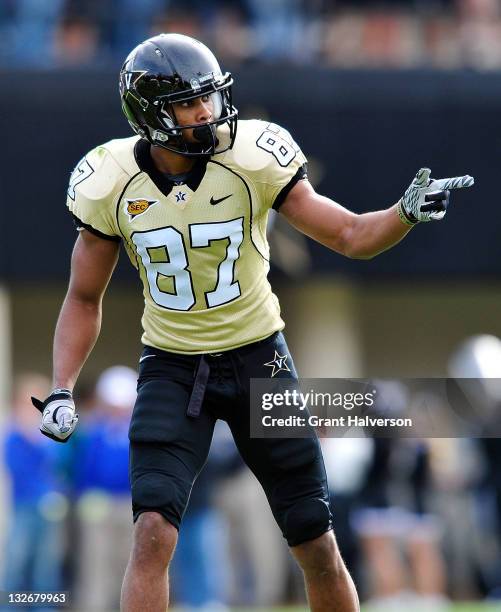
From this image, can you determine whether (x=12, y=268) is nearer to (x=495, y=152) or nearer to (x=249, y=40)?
(x=249, y=40)

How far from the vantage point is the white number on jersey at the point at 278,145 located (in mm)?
5082

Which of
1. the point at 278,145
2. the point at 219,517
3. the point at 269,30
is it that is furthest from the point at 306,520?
the point at 269,30

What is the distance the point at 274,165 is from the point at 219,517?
270 inches

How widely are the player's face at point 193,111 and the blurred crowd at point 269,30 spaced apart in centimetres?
746

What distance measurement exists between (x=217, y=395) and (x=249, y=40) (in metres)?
7.94

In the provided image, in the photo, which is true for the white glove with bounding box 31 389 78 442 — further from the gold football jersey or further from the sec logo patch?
the sec logo patch

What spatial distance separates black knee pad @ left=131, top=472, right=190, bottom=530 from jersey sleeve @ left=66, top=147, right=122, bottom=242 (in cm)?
92

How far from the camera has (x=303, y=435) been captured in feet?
16.8

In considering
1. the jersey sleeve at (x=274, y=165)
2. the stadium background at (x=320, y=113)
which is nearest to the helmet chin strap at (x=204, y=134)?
the jersey sleeve at (x=274, y=165)

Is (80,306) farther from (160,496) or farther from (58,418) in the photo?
(160,496)

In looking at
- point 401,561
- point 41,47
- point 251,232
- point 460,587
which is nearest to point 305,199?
point 251,232

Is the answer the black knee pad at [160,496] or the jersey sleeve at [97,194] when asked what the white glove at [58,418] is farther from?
the jersey sleeve at [97,194]

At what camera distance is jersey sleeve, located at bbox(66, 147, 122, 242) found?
16.8 ft

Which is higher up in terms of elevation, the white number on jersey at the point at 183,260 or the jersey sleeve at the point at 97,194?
the jersey sleeve at the point at 97,194
